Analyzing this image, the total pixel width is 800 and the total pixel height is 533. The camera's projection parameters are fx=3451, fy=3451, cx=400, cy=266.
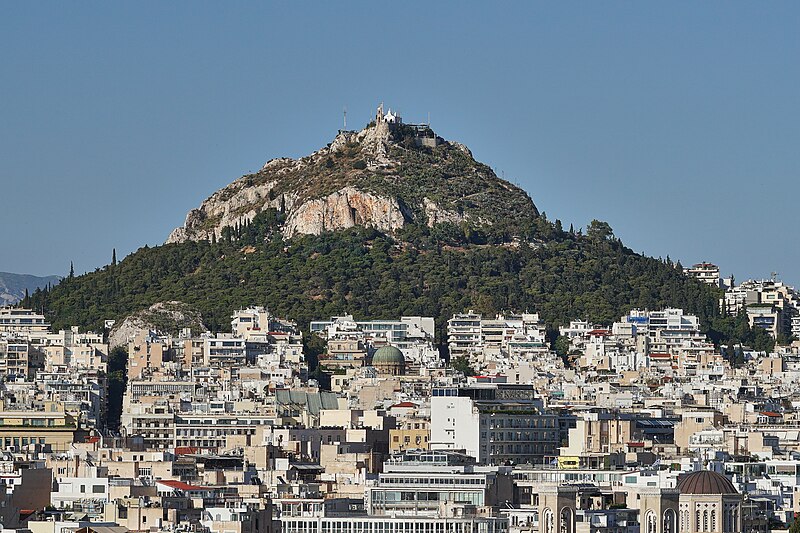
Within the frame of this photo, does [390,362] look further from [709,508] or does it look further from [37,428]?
[709,508]

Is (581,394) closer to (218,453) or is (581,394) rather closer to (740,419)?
(740,419)

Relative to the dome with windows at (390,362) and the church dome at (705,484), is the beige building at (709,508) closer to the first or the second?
the church dome at (705,484)

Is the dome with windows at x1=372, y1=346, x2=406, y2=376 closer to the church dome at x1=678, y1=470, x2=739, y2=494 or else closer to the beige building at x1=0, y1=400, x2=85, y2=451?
the beige building at x1=0, y1=400, x2=85, y2=451

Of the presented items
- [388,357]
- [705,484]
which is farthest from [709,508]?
[388,357]

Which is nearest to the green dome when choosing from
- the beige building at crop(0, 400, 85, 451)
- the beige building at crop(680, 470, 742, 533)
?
the beige building at crop(0, 400, 85, 451)

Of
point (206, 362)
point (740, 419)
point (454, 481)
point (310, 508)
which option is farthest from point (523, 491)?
point (206, 362)

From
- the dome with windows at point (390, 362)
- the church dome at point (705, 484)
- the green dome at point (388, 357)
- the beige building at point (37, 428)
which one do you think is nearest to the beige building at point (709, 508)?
the church dome at point (705, 484)

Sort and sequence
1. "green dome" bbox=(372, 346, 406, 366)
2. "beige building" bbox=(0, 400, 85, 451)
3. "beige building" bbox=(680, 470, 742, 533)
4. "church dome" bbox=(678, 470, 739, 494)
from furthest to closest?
"green dome" bbox=(372, 346, 406, 366)
"beige building" bbox=(0, 400, 85, 451)
"church dome" bbox=(678, 470, 739, 494)
"beige building" bbox=(680, 470, 742, 533)
